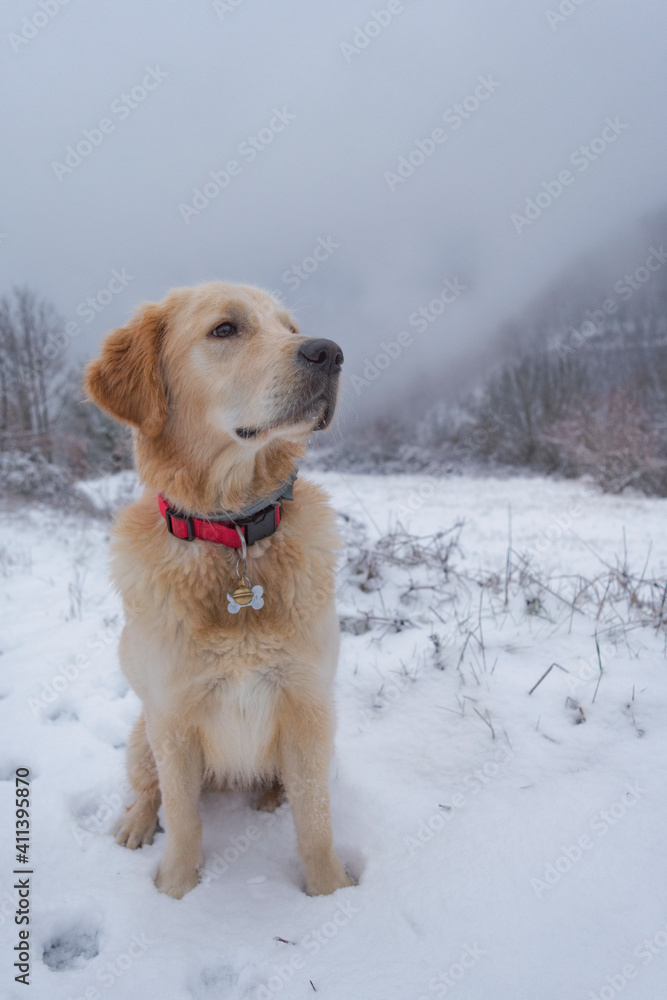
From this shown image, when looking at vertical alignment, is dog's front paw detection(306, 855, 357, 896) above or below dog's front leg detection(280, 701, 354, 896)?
below

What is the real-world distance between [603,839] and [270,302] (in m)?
2.27

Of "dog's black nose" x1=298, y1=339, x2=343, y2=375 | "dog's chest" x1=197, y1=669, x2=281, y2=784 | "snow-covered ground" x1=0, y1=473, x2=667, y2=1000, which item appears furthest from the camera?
"dog's black nose" x1=298, y1=339, x2=343, y2=375

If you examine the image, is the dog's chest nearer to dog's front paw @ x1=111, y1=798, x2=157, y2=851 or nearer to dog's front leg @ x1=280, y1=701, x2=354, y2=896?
dog's front leg @ x1=280, y1=701, x2=354, y2=896

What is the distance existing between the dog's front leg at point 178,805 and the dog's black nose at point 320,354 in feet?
4.26

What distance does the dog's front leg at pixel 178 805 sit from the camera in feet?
5.48

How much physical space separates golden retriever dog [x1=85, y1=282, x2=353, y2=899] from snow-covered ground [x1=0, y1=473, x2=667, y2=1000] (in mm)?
169

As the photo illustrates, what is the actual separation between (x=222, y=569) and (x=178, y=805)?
0.80 m

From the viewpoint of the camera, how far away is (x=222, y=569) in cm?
176

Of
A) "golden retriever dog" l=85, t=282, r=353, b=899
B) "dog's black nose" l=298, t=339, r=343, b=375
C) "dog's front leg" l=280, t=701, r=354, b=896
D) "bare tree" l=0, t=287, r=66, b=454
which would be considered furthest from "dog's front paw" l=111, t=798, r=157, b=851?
"bare tree" l=0, t=287, r=66, b=454

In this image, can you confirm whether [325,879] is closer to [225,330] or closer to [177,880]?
[177,880]

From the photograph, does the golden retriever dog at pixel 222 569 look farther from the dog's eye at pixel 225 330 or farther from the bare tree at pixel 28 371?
the bare tree at pixel 28 371

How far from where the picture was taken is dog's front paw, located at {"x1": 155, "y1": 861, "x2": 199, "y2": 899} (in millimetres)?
1650

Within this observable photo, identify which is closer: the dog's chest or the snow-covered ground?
the snow-covered ground

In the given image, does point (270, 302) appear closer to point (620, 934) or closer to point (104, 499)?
point (620, 934)
